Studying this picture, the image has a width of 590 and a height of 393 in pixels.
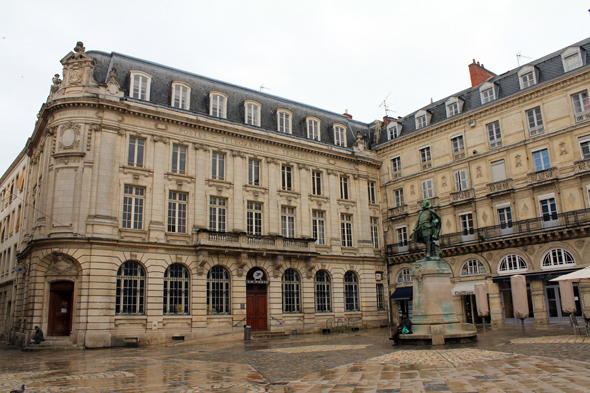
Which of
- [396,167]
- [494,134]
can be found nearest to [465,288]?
[494,134]

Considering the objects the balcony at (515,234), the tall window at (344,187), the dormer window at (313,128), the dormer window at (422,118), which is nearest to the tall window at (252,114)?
the dormer window at (313,128)

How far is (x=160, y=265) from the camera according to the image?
27.7 metres

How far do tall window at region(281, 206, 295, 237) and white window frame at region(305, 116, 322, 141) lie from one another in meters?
6.60

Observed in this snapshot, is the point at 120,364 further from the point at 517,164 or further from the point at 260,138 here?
the point at 517,164

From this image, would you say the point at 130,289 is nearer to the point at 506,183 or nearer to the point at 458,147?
the point at 506,183

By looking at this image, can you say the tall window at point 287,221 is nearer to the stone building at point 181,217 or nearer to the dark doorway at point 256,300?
the stone building at point 181,217

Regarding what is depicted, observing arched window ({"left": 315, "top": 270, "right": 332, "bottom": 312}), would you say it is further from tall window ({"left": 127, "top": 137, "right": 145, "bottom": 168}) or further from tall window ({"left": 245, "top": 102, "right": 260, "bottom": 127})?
tall window ({"left": 127, "top": 137, "right": 145, "bottom": 168})

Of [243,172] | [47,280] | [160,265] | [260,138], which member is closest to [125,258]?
[160,265]

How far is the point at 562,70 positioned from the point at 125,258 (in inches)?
1110

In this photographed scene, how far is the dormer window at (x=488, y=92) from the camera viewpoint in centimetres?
3278

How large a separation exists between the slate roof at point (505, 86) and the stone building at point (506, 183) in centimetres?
8

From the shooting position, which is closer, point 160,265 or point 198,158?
point 160,265

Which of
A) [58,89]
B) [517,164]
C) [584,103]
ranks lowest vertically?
[517,164]

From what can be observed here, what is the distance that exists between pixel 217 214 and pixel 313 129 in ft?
37.7
